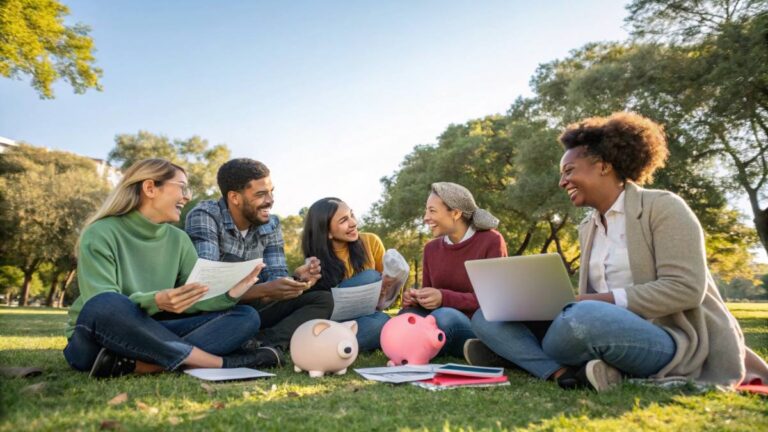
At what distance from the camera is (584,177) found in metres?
3.48

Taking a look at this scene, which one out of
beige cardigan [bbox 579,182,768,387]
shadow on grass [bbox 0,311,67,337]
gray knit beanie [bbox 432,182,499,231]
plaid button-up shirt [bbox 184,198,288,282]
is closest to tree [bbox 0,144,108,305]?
shadow on grass [bbox 0,311,67,337]

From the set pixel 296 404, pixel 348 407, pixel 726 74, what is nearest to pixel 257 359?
pixel 296 404

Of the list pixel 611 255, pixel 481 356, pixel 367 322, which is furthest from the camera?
pixel 367 322

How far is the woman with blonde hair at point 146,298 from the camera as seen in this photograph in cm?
327

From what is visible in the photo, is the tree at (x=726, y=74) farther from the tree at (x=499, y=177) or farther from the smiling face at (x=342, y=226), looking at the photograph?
the smiling face at (x=342, y=226)

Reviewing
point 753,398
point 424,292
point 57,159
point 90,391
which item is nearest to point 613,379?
point 753,398

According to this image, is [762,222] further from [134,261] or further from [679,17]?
[134,261]

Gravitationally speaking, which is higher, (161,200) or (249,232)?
(161,200)

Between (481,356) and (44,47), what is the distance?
1558 cm

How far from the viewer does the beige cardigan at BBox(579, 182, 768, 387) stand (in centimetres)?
290

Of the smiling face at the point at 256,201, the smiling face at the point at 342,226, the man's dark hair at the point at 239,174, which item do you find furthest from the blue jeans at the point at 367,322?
the man's dark hair at the point at 239,174

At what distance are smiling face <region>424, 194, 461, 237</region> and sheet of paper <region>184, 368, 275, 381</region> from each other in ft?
7.83

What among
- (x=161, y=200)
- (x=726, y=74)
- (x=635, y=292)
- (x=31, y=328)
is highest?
(x=726, y=74)

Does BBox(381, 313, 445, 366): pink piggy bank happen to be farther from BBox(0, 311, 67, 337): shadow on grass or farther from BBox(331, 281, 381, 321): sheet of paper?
BBox(0, 311, 67, 337): shadow on grass
